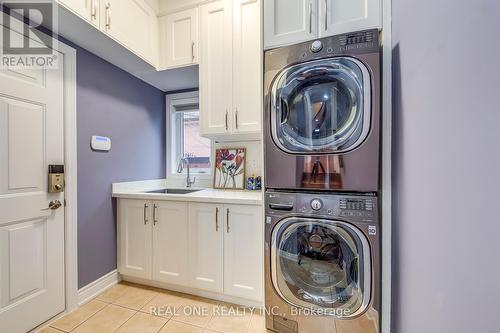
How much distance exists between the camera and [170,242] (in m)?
1.83

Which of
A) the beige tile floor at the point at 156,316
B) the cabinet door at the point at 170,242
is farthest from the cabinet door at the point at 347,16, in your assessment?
the beige tile floor at the point at 156,316

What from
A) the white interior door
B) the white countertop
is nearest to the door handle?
the white interior door

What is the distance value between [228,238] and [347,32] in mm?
1569

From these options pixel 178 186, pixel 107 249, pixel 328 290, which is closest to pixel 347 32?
pixel 328 290

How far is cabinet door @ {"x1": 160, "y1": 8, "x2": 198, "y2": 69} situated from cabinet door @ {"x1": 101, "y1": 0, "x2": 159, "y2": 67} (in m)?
0.09

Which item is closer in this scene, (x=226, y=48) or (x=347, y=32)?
(x=347, y=32)

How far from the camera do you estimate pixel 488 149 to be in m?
0.55

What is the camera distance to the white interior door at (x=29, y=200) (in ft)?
4.27

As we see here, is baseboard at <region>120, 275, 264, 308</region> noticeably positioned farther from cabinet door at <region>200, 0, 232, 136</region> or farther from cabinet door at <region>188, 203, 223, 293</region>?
cabinet door at <region>200, 0, 232, 136</region>

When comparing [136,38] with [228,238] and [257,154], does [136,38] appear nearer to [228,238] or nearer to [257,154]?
[257,154]

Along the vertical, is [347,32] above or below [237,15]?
below

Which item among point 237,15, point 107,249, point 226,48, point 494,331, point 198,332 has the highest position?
point 237,15

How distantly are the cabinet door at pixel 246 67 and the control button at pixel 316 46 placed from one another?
66cm

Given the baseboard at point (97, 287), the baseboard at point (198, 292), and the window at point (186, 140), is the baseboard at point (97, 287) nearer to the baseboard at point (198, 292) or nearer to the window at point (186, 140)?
the baseboard at point (198, 292)
